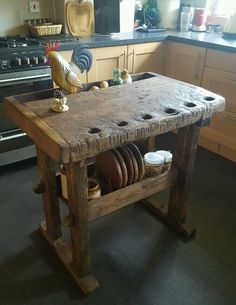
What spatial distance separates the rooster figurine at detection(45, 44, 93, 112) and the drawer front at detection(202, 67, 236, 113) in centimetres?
127

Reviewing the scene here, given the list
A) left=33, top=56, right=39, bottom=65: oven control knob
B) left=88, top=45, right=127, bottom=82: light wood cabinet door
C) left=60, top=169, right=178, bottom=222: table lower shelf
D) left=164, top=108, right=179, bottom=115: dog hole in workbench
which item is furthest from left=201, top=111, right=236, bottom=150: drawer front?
left=33, top=56, right=39, bottom=65: oven control knob

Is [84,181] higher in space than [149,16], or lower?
lower

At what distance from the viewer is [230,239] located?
1743 millimetres

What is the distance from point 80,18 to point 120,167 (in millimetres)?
1689

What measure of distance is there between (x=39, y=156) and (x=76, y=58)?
1.66 ft

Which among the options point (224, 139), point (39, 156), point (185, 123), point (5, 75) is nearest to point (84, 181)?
point (39, 156)

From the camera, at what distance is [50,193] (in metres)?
1.52

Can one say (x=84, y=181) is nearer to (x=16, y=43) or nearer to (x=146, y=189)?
(x=146, y=189)

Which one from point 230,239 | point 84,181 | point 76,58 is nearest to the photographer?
point 84,181

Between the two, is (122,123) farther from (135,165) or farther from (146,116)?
(135,165)

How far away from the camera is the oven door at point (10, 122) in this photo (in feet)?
6.74

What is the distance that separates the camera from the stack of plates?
1.50 m

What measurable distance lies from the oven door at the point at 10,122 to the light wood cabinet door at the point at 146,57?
0.77 meters

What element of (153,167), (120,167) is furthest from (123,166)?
(153,167)
